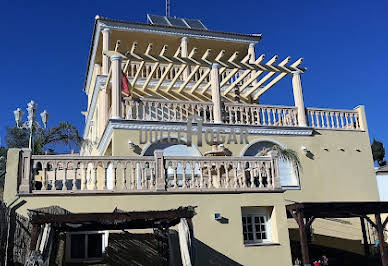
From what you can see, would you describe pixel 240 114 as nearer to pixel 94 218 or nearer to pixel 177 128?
pixel 177 128

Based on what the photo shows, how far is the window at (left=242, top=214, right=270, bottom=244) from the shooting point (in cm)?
1272

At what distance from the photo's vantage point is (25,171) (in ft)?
35.8

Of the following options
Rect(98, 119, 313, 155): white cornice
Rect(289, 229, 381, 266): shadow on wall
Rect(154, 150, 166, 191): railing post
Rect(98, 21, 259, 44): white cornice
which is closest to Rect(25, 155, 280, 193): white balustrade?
Rect(154, 150, 166, 191): railing post

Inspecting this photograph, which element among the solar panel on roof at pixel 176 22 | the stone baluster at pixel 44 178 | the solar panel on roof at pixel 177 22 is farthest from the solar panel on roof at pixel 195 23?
the stone baluster at pixel 44 178

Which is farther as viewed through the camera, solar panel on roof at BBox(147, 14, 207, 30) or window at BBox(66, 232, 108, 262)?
solar panel on roof at BBox(147, 14, 207, 30)

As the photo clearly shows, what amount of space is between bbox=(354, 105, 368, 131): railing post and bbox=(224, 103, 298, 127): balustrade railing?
3157 mm

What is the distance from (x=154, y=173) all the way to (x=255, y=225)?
3.48 metres

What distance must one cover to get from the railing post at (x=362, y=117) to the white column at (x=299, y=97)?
2.85 metres

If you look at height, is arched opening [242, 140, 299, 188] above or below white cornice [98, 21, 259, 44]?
below

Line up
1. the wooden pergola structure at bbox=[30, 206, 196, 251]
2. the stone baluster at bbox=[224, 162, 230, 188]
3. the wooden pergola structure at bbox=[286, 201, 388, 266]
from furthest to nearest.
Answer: the wooden pergola structure at bbox=[286, 201, 388, 266] < the stone baluster at bbox=[224, 162, 230, 188] < the wooden pergola structure at bbox=[30, 206, 196, 251]

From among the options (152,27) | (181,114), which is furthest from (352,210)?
(152,27)

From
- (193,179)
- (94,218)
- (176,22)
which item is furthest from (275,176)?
(176,22)

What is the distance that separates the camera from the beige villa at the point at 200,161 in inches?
443

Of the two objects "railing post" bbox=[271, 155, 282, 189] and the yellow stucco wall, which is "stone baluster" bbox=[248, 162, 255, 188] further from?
"railing post" bbox=[271, 155, 282, 189]
